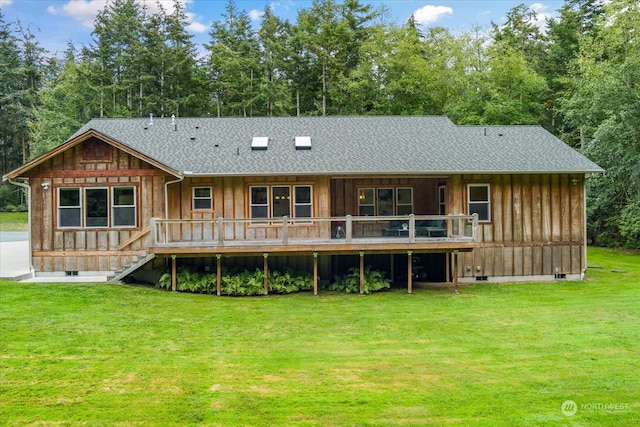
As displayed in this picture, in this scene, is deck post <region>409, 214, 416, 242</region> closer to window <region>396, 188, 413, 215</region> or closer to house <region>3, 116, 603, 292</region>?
house <region>3, 116, 603, 292</region>

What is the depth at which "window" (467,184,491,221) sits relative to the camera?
15617 millimetres

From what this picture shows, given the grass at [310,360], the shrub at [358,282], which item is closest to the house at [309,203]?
the shrub at [358,282]

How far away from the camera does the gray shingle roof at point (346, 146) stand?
49.5 feet

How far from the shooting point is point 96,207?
14.5 meters

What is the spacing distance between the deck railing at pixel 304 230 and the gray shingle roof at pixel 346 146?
1.62 m

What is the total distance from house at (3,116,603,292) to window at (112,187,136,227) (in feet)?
0.10

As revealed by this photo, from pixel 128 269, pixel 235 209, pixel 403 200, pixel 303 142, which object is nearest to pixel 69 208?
pixel 128 269

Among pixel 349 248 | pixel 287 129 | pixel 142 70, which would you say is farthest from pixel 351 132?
pixel 142 70

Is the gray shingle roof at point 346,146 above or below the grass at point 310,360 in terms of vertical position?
above

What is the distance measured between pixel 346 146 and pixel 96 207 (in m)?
8.44

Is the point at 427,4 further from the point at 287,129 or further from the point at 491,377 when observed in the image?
the point at 491,377

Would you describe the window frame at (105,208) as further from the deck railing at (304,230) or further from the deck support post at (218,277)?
the deck support post at (218,277)

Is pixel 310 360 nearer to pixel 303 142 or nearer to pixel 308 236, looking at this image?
pixel 308 236

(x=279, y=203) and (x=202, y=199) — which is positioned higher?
(x=202, y=199)
